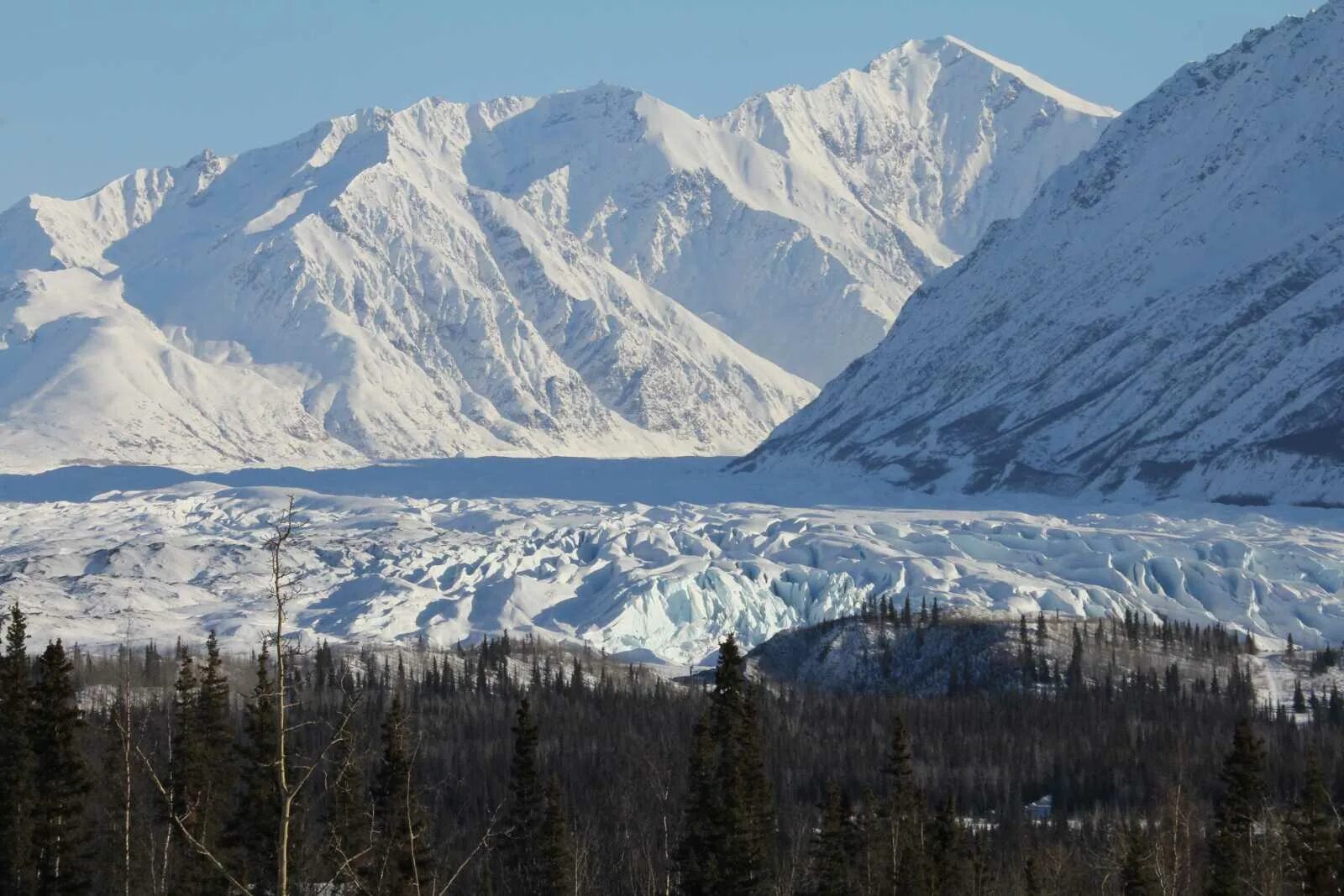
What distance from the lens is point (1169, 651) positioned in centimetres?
A: 19138

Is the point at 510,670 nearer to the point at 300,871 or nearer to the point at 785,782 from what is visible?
the point at 785,782

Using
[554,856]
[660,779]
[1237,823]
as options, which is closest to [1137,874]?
[1237,823]

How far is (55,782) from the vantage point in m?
62.1

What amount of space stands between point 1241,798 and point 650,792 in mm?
44527

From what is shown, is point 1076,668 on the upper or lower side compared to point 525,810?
upper

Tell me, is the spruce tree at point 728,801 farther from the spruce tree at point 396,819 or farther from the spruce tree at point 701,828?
the spruce tree at point 396,819

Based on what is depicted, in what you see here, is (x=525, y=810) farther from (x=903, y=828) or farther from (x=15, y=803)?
(x=15, y=803)

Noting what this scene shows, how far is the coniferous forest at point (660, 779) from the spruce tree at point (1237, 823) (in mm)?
199

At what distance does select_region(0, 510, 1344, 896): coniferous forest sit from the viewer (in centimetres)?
6306

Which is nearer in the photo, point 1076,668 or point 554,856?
point 554,856

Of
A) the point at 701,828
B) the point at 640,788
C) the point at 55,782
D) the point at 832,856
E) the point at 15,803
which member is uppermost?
the point at 55,782

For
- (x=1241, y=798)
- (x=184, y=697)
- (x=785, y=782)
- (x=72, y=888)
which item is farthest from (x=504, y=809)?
(x=72, y=888)

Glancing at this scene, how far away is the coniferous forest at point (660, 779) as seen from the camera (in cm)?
6306

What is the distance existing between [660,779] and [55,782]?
132 ft
